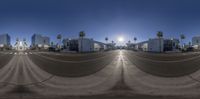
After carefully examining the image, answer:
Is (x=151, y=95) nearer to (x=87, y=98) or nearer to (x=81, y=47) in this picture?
(x=87, y=98)

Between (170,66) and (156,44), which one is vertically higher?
(156,44)

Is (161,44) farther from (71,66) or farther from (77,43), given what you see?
(71,66)

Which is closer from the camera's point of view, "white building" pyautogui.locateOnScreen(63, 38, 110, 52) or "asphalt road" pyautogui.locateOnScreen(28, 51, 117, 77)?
"white building" pyautogui.locateOnScreen(63, 38, 110, 52)

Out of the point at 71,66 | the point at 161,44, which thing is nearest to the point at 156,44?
the point at 161,44

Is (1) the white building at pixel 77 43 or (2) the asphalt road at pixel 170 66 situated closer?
(1) the white building at pixel 77 43

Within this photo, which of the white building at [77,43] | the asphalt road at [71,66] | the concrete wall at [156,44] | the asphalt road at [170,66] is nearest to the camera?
the concrete wall at [156,44]

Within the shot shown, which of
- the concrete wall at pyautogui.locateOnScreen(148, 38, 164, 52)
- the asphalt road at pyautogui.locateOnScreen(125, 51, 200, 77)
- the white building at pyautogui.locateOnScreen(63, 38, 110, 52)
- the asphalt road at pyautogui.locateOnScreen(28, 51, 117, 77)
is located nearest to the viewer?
the concrete wall at pyautogui.locateOnScreen(148, 38, 164, 52)

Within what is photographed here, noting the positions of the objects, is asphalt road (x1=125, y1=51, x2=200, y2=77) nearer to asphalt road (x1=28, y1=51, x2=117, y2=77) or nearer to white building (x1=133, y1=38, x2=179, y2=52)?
white building (x1=133, y1=38, x2=179, y2=52)

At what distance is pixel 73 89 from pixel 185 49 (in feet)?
22.9

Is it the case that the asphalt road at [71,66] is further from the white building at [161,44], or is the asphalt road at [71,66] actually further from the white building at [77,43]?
the white building at [161,44]

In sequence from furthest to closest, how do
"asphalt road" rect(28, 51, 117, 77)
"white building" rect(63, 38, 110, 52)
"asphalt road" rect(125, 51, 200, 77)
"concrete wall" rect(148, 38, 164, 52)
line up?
"asphalt road" rect(125, 51, 200, 77)
"asphalt road" rect(28, 51, 117, 77)
"white building" rect(63, 38, 110, 52)
"concrete wall" rect(148, 38, 164, 52)

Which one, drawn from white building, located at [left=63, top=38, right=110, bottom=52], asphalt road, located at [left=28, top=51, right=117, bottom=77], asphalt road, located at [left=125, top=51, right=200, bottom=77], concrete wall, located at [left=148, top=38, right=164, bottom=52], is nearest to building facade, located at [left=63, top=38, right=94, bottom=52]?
white building, located at [left=63, top=38, right=110, bottom=52]

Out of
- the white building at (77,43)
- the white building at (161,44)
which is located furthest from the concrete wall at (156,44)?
the white building at (77,43)

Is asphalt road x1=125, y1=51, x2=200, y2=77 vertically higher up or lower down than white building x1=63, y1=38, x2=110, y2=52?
lower down
